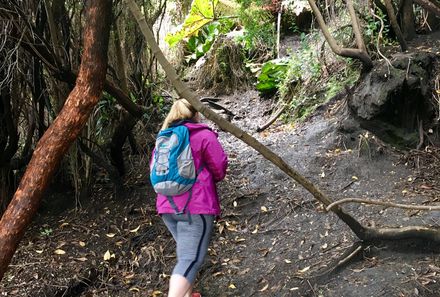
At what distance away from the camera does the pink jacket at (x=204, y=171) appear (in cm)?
340

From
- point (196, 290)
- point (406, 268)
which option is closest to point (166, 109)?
point (196, 290)

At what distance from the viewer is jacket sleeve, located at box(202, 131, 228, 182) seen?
135 inches

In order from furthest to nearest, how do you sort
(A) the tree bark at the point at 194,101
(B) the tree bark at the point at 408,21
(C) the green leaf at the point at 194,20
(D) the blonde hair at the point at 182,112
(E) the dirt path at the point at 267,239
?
(C) the green leaf at the point at 194,20 < (B) the tree bark at the point at 408,21 < (E) the dirt path at the point at 267,239 < (D) the blonde hair at the point at 182,112 < (A) the tree bark at the point at 194,101

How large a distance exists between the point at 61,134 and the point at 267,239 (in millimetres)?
2299

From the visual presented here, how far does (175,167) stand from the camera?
3342mm

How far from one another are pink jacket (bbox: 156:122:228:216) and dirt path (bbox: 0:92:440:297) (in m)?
1.09

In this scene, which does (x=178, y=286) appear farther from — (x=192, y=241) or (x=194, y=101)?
(x=194, y=101)

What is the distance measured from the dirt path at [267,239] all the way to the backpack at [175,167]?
1291 millimetres

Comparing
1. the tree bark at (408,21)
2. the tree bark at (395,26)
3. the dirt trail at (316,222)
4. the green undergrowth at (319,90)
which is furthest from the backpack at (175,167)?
the tree bark at (408,21)

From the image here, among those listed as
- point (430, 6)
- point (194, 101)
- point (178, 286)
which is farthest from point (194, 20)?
point (178, 286)

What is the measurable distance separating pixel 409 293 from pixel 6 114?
4.27 metres

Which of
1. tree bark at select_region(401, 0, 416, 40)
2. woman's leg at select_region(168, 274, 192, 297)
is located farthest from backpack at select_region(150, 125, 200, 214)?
tree bark at select_region(401, 0, 416, 40)

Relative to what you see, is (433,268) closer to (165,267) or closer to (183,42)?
(165,267)

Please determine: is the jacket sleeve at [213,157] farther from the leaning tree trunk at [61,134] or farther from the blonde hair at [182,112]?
the leaning tree trunk at [61,134]
